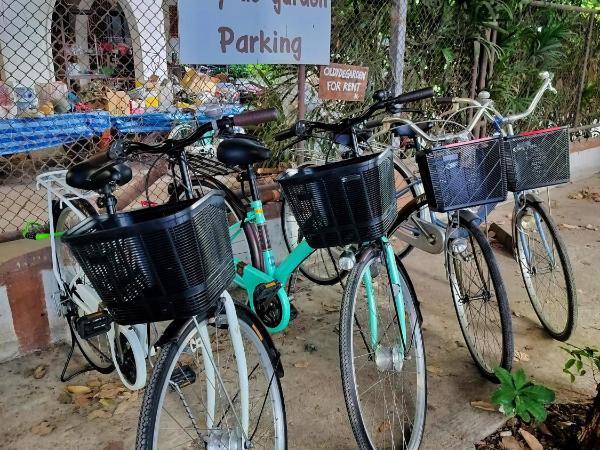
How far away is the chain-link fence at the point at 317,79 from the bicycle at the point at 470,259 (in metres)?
1.49

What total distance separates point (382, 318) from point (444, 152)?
95 cm

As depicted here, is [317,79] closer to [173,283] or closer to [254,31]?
[254,31]

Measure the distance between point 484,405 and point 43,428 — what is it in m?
2.02

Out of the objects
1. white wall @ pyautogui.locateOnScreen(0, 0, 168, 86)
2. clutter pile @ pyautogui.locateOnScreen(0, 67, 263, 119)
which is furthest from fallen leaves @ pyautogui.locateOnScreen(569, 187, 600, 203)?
white wall @ pyautogui.locateOnScreen(0, 0, 168, 86)

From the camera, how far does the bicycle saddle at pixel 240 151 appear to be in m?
2.24

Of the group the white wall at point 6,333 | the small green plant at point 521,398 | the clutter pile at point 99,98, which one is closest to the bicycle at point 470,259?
the small green plant at point 521,398

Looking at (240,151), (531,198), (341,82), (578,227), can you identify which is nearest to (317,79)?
(341,82)

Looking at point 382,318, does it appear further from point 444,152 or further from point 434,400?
point 444,152

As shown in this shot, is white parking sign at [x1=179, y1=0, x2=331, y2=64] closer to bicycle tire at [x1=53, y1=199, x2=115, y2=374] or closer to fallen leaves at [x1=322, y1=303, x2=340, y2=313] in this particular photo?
bicycle tire at [x1=53, y1=199, x2=115, y2=374]

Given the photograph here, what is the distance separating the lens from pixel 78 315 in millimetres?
2547

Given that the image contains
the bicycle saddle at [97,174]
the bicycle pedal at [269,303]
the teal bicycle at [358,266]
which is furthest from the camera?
the bicycle pedal at [269,303]

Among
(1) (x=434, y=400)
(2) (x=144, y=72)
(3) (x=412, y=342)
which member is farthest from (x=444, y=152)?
(2) (x=144, y=72)

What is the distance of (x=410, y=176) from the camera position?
3.60m

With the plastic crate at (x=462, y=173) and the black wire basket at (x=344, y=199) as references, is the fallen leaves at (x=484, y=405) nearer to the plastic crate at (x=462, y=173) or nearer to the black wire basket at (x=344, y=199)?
the plastic crate at (x=462, y=173)
